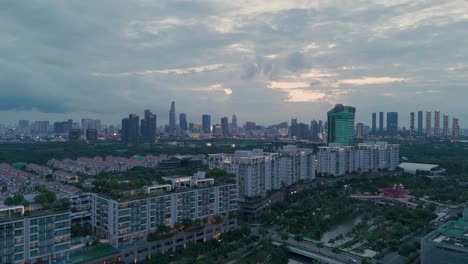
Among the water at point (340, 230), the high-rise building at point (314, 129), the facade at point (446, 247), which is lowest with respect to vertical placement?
the water at point (340, 230)

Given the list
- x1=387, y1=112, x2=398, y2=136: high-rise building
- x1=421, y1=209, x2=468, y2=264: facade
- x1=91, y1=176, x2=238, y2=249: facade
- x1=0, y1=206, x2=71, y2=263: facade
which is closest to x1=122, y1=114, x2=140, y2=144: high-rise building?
x1=91, y1=176, x2=238, y2=249: facade

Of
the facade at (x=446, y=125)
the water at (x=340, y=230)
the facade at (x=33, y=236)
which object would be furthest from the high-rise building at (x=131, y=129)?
the facade at (x=446, y=125)

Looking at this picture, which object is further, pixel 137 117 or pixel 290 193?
pixel 137 117

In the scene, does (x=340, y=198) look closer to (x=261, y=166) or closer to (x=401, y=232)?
(x=261, y=166)

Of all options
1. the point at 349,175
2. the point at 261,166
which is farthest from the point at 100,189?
the point at 349,175

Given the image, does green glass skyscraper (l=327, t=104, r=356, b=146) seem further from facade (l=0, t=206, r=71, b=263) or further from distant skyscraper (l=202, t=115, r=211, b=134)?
distant skyscraper (l=202, t=115, r=211, b=134)

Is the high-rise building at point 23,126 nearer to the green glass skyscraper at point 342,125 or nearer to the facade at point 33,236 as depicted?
the green glass skyscraper at point 342,125

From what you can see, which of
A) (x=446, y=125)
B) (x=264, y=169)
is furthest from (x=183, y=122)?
(x=264, y=169)
